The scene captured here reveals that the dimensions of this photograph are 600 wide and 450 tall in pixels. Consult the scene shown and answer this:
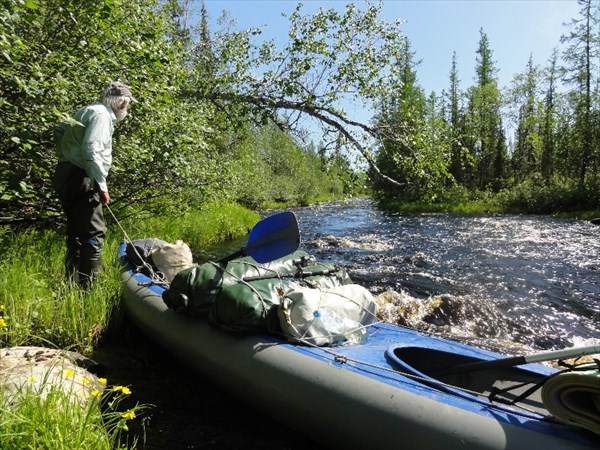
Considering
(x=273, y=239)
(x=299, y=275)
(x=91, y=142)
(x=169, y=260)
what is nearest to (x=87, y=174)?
(x=91, y=142)

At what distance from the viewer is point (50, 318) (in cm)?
347

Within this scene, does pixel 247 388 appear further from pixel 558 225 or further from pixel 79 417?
pixel 558 225

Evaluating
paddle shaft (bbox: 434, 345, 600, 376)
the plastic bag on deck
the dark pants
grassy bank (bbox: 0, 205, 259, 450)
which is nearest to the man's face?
the dark pants

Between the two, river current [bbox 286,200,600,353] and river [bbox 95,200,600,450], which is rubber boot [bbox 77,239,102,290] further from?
river current [bbox 286,200,600,353]

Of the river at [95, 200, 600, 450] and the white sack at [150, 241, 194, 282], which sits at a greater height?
the white sack at [150, 241, 194, 282]

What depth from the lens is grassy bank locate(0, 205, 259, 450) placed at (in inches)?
74.3

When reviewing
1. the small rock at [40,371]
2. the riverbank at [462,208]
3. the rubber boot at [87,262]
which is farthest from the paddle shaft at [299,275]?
the riverbank at [462,208]

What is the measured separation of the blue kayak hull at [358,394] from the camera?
188 cm

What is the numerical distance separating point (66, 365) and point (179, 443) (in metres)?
0.96

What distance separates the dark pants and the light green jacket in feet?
0.41

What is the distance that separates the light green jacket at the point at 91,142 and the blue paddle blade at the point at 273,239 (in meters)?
1.50

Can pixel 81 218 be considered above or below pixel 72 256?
above

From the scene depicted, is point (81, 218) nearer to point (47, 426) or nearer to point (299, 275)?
point (299, 275)

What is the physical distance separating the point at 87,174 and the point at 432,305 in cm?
438
